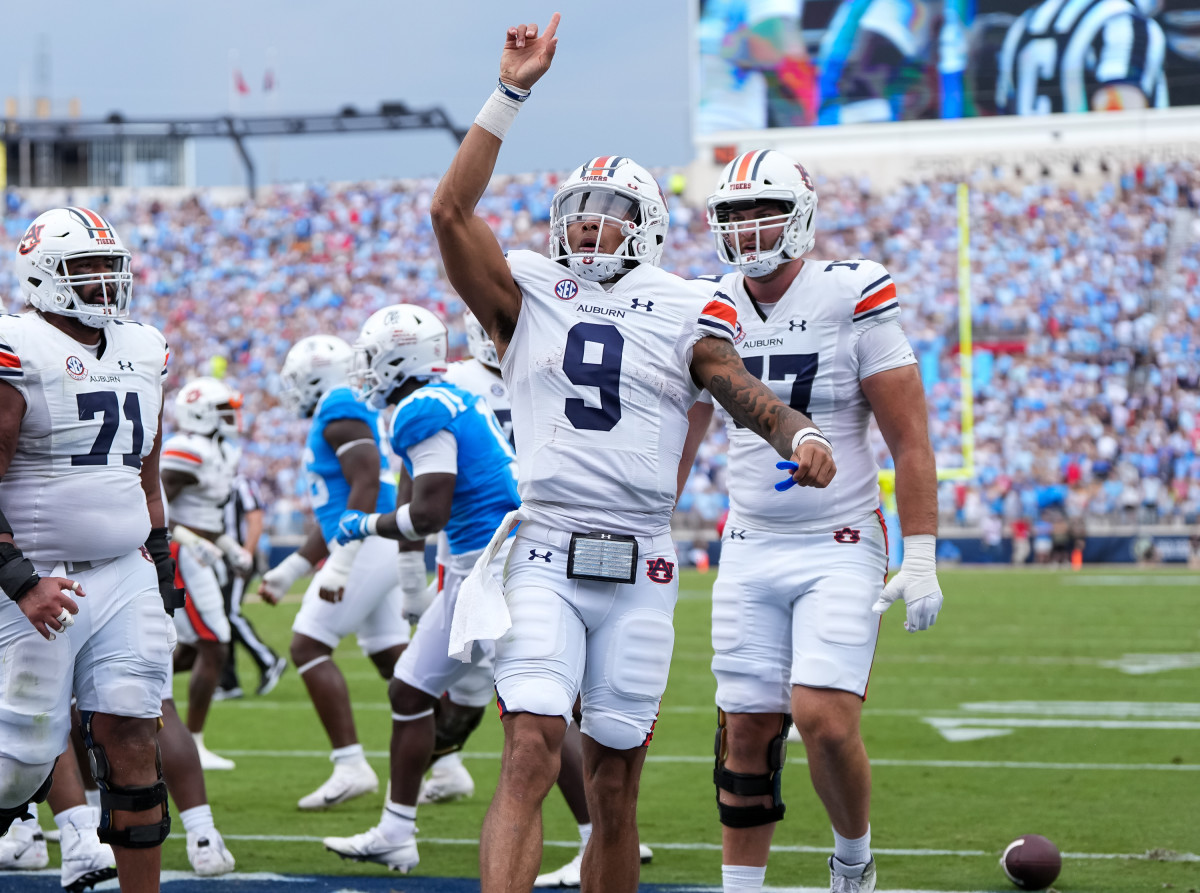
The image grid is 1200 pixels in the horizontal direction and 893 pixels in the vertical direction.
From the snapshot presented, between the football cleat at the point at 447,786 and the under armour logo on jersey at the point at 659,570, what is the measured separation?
3366mm

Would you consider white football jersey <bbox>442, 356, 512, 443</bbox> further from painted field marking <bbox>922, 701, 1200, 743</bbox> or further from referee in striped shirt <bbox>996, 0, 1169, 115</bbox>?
referee in striped shirt <bbox>996, 0, 1169, 115</bbox>

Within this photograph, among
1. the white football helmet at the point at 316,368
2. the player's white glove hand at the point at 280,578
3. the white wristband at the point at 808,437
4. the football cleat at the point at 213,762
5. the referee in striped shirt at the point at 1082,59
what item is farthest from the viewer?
the referee in striped shirt at the point at 1082,59

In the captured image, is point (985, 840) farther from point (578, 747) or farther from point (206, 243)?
point (206, 243)

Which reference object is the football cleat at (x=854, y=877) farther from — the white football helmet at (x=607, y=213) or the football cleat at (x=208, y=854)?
the football cleat at (x=208, y=854)

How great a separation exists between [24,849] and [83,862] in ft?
2.88

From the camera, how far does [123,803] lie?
168 inches

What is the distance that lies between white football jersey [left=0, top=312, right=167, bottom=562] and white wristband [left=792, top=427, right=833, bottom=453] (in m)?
1.98

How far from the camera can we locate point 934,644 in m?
13.5

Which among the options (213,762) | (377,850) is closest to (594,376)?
(377,850)

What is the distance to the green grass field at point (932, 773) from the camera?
222 inches

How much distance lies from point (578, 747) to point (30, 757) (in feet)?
6.87

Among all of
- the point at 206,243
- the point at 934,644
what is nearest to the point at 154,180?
the point at 206,243

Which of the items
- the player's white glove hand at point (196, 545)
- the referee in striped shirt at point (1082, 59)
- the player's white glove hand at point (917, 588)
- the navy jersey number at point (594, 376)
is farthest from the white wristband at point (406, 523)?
the referee in striped shirt at point (1082, 59)

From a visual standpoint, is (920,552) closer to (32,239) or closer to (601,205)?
(601,205)
